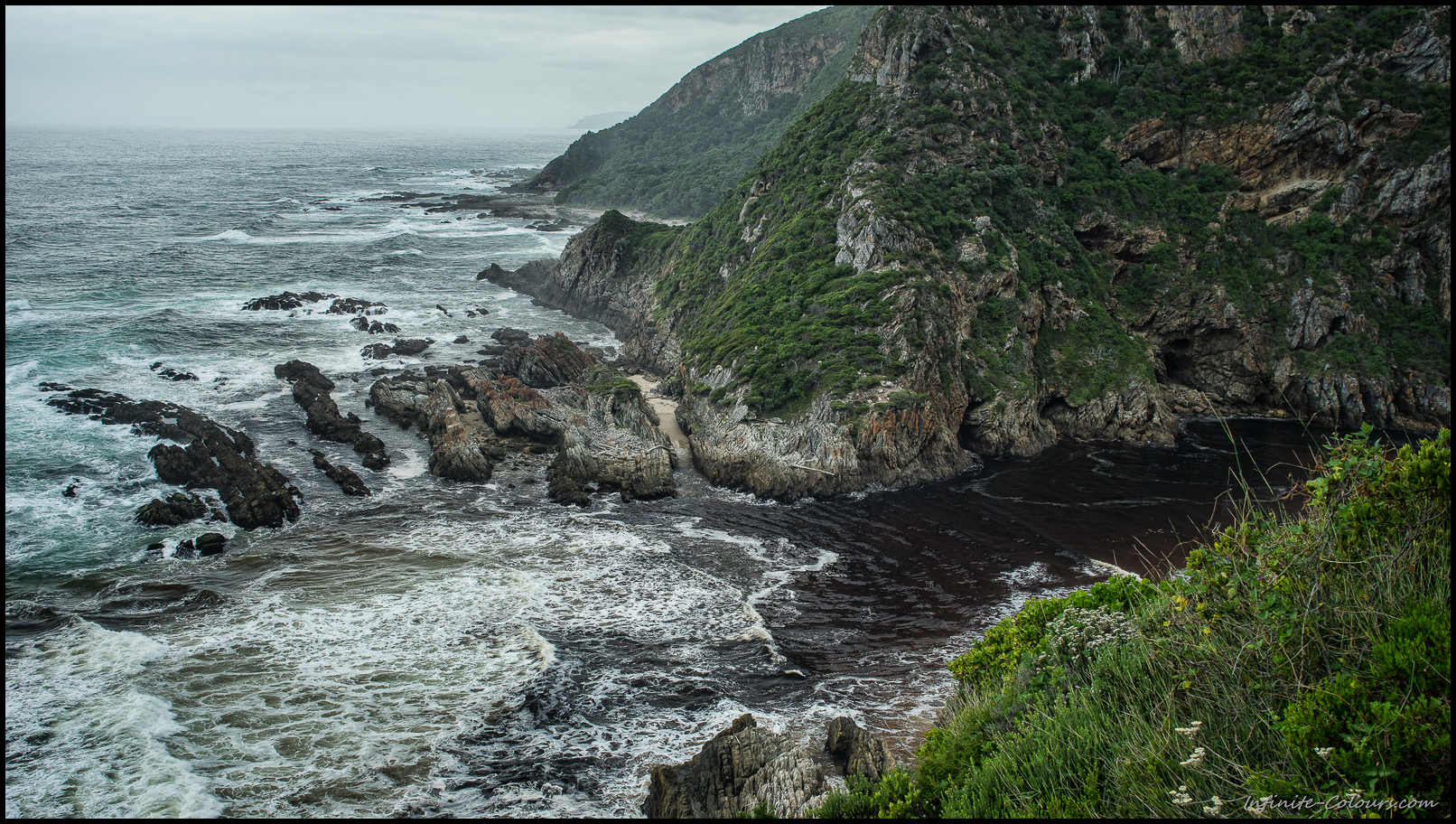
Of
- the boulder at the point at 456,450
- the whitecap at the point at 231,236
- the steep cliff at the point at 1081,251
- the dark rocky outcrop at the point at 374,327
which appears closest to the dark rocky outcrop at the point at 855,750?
the steep cliff at the point at 1081,251

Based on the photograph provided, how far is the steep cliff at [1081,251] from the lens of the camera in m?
29.8

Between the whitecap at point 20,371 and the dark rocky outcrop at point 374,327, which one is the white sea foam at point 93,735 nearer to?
the whitecap at point 20,371

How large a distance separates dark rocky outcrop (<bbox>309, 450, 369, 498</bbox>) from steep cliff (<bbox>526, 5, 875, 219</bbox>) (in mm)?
63377

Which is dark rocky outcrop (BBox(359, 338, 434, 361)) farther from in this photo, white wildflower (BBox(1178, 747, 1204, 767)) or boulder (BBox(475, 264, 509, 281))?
white wildflower (BBox(1178, 747, 1204, 767))

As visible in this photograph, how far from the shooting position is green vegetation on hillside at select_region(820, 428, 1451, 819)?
5.54 meters

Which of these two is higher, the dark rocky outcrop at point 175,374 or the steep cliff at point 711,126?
the steep cliff at point 711,126

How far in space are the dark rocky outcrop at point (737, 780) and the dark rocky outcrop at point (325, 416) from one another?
20.6 m

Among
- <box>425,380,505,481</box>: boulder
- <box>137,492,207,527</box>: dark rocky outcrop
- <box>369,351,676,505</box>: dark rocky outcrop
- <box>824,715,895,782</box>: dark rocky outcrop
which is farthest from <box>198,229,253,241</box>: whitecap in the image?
<box>824,715,895,782</box>: dark rocky outcrop

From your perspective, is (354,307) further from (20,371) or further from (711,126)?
(711,126)

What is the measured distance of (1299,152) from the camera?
118 feet

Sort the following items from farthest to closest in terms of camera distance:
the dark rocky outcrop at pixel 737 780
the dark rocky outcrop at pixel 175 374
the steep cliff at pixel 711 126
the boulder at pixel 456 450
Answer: the steep cliff at pixel 711 126, the dark rocky outcrop at pixel 175 374, the boulder at pixel 456 450, the dark rocky outcrop at pixel 737 780

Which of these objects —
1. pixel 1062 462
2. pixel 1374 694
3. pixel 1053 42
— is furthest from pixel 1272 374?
pixel 1374 694

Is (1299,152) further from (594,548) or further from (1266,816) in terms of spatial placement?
(1266,816)

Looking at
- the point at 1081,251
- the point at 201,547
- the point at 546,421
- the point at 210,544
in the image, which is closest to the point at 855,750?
the point at 210,544
